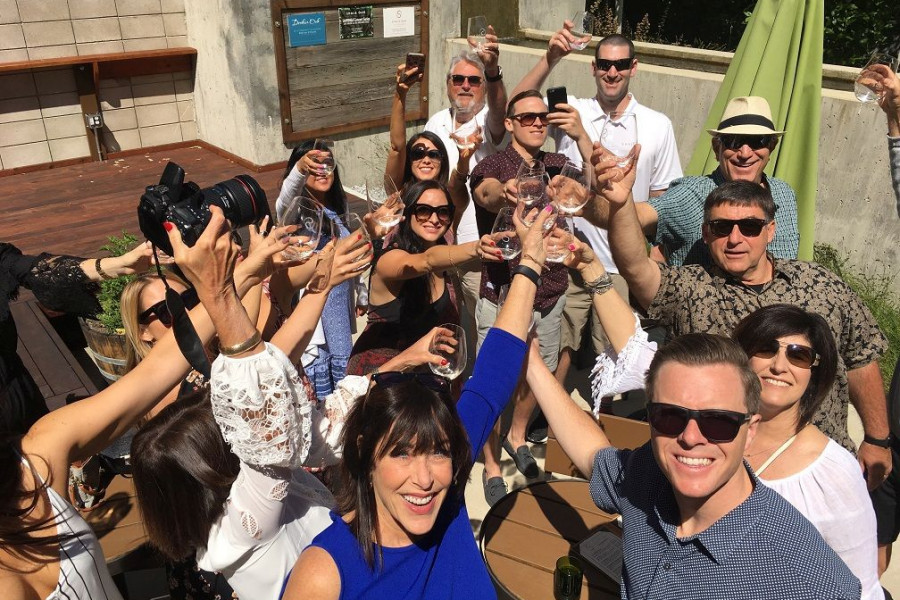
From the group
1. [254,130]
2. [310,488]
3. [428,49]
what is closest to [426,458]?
[310,488]

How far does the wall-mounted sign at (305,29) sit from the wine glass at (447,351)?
19.6 ft

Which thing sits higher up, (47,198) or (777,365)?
(777,365)

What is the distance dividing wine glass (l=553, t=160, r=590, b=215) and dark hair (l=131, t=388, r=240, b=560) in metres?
1.59

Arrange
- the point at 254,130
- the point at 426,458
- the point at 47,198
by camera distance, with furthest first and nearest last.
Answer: the point at 254,130 → the point at 47,198 → the point at 426,458

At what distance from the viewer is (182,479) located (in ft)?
6.10

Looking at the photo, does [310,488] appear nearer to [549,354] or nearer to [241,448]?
[241,448]

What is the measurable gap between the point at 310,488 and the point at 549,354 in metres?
2.25

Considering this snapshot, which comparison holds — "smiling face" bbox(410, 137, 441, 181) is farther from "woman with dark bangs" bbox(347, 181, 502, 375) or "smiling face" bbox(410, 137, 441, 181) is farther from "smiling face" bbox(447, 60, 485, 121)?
"woman with dark bangs" bbox(347, 181, 502, 375)

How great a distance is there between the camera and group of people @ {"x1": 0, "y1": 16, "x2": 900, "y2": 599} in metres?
1.61

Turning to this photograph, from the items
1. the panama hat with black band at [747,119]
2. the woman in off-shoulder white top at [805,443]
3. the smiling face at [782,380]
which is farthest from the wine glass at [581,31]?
the smiling face at [782,380]

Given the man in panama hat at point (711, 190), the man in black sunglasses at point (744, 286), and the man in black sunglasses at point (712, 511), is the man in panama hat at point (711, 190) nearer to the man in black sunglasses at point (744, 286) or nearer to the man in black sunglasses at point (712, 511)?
the man in black sunglasses at point (744, 286)

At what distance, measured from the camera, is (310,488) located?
6.63 feet

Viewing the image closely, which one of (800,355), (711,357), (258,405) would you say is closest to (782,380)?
(800,355)

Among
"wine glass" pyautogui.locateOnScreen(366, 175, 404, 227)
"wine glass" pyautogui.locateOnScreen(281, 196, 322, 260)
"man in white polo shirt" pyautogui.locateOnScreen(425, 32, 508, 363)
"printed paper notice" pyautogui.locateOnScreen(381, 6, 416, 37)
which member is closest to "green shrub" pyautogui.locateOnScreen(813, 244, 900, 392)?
"man in white polo shirt" pyautogui.locateOnScreen(425, 32, 508, 363)
